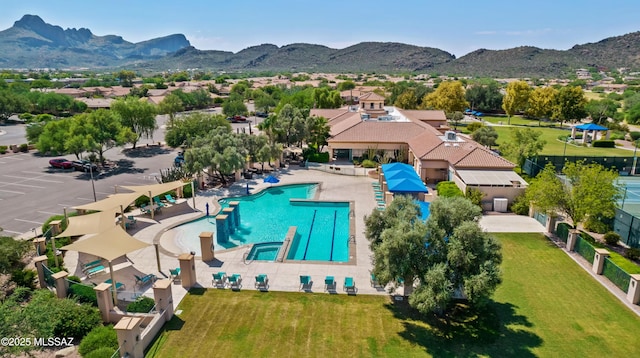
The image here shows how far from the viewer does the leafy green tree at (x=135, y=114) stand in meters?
53.5

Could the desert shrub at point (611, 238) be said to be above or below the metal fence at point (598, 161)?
below

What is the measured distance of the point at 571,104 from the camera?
77.9 metres

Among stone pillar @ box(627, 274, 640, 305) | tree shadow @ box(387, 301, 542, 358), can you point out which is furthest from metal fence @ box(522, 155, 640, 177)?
tree shadow @ box(387, 301, 542, 358)

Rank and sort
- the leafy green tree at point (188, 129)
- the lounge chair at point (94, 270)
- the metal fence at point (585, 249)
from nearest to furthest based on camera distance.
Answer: the lounge chair at point (94, 270) < the metal fence at point (585, 249) < the leafy green tree at point (188, 129)

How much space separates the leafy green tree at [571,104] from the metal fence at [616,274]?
67465mm

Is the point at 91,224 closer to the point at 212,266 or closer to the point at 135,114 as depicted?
the point at 212,266

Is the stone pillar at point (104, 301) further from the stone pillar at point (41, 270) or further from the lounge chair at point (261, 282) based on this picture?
the lounge chair at point (261, 282)

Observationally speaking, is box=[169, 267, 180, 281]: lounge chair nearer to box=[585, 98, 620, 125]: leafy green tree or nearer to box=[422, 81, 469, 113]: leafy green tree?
box=[422, 81, 469, 113]: leafy green tree

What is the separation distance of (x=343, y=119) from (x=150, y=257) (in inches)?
1581

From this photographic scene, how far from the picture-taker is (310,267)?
2267 centimetres

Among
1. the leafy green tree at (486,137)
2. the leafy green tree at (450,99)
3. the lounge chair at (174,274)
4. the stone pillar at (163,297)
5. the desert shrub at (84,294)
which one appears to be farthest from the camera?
the leafy green tree at (450,99)

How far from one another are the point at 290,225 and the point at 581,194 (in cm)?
1972

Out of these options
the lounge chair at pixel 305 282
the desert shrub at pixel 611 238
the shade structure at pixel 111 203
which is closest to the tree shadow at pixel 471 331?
the lounge chair at pixel 305 282

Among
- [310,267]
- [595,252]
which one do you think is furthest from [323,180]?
[595,252]
